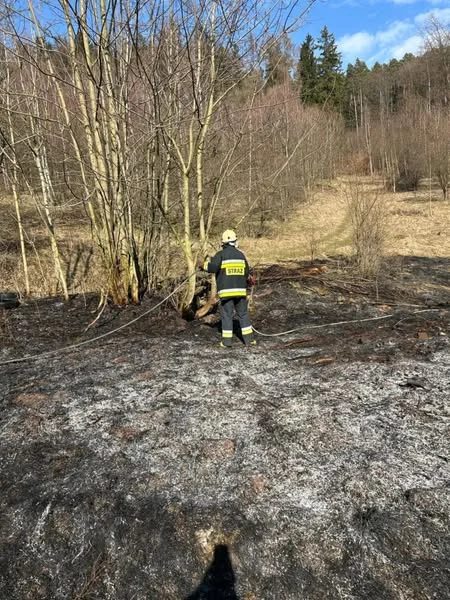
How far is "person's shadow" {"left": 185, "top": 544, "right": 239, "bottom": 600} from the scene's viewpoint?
2.24 meters

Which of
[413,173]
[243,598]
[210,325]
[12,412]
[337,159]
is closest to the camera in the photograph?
[243,598]

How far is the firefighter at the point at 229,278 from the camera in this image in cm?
514

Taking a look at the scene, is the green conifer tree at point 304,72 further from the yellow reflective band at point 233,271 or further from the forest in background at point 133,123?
the yellow reflective band at point 233,271

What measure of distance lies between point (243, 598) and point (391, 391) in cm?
235

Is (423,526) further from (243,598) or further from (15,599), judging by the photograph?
(15,599)

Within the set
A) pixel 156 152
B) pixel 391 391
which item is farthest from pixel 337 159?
pixel 391 391

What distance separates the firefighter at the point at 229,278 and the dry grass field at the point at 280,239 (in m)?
2.99

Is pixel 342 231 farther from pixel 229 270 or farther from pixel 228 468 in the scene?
pixel 228 468

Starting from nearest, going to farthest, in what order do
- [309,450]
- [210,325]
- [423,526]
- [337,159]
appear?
[423,526]
[309,450]
[210,325]
[337,159]

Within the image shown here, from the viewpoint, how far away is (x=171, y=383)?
14.1ft

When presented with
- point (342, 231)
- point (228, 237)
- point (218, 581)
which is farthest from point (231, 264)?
point (342, 231)

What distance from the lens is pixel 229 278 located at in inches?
203

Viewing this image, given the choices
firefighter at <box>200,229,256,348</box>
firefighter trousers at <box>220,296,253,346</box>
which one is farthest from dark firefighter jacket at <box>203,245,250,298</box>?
firefighter trousers at <box>220,296,253,346</box>

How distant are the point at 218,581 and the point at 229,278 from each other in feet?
11.0
